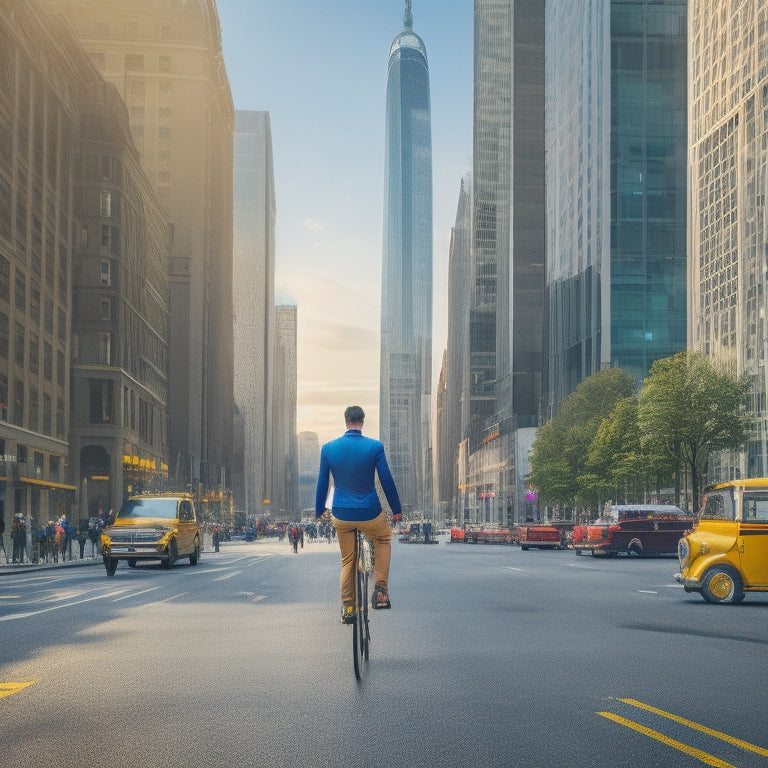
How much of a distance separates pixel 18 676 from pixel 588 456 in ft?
201

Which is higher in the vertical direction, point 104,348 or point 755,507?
point 104,348

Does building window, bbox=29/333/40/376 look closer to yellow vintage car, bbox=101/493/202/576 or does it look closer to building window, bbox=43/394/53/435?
building window, bbox=43/394/53/435

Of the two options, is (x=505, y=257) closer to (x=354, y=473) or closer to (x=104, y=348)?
(x=104, y=348)

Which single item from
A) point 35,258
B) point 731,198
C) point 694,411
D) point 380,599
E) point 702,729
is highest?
point 731,198

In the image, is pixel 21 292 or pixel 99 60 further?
pixel 99 60

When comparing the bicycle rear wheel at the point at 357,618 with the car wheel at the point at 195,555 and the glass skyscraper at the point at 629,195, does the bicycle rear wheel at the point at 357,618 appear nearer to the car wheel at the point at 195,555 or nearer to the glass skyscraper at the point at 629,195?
the car wheel at the point at 195,555

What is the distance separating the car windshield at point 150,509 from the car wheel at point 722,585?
16744mm

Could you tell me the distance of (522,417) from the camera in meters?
138

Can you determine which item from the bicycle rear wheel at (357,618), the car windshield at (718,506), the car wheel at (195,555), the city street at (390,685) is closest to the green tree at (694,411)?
the car wheel at (195,555)

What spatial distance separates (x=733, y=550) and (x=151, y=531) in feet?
53.4

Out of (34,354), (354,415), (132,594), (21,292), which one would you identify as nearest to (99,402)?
(34,354)

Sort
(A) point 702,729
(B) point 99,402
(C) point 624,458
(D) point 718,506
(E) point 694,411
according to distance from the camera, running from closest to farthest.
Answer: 1. (A) point 702,729
2. (D) point 718,506
3. (E) point 694,411
4. (C) point 624,458
5. (B) point 99,402

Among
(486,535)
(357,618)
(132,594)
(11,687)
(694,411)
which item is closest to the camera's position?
(11,687)

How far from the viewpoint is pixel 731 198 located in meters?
80.7
